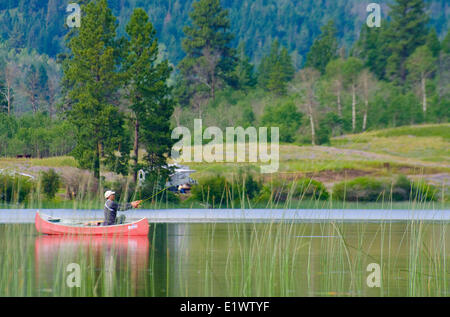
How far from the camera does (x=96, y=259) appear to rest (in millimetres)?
15234

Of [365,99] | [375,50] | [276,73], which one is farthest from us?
[375,50]

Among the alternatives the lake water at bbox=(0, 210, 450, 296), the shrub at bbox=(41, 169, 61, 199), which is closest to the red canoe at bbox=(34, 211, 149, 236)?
the lake water at bbox=(0, 210, 450, 296)

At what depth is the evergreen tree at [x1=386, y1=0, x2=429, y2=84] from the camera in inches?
2955

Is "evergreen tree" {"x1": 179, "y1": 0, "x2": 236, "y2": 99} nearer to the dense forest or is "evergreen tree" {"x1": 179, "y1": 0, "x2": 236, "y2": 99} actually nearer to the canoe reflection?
the dense forest

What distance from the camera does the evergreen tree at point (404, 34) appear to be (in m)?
75.1

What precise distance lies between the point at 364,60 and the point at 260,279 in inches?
2818

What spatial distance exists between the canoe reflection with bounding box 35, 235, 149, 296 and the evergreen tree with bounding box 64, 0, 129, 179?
16039 millimetres

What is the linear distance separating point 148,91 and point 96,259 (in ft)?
73.1

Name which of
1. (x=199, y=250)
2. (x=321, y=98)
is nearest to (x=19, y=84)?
(x=321, y=98)

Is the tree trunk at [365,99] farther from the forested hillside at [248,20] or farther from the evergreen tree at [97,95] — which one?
the forested hillside at [248,20]

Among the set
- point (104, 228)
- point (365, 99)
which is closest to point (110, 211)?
point (104, 228)

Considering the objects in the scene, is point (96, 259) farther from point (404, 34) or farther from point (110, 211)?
point (404, 34)

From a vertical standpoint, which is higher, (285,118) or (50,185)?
(285,118)

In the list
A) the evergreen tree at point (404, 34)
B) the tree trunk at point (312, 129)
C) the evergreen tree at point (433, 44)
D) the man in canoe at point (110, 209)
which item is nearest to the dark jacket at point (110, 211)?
the man in canoe at point (110, 209)
